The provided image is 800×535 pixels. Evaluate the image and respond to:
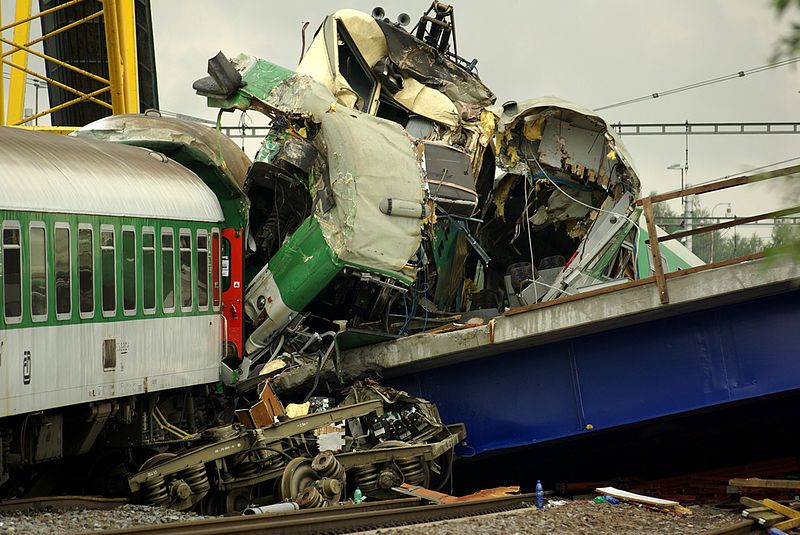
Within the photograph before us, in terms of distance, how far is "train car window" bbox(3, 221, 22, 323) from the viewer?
1050 centimetres

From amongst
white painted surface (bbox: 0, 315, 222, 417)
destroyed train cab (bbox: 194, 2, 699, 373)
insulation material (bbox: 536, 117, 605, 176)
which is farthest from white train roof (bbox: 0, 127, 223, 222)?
insulation material (bbox: 536, 117, 605, 176)

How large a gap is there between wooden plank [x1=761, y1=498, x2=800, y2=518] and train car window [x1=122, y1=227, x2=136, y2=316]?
7454 mm

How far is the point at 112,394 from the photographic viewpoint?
12.3m

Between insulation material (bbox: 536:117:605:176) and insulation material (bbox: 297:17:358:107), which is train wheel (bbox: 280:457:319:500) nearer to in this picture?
insulation material (bbox: 297:17:358:107)

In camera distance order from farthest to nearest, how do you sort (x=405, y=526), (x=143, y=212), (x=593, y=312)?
(x=593, y=312)
(x=143, y=212)
(x=405, y=526)

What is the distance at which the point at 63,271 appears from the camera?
11.5m

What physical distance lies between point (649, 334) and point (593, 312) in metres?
1.00

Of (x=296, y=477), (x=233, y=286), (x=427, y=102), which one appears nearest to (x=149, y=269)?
(x=233, y=286)

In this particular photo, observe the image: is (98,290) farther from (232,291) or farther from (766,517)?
(766,517)

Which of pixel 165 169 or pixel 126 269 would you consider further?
pixel 165 169

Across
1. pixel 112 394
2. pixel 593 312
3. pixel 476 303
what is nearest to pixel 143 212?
Result: pixel 112 394

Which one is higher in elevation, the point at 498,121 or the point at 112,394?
the point at 498,121

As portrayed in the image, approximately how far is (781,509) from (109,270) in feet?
25.7

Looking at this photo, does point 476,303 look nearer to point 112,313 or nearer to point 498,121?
point 498,121
